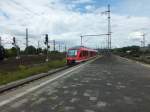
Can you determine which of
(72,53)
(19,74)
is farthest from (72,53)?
(19,74)

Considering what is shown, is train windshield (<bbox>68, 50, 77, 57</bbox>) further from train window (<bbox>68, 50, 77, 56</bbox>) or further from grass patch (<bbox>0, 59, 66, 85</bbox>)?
grass patch (<bbox>0, 59, 66, 85</bbox>)

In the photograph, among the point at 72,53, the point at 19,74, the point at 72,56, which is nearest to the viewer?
the point at 19,74

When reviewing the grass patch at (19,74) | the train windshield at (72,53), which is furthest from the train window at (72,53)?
the grass patch at (19,74)

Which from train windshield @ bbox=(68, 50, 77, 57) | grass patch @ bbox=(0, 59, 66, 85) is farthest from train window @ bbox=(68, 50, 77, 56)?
grass patch @ bbox=(0, 59, 66, 85)

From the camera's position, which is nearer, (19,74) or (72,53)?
(19,74)

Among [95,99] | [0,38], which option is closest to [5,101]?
[95,99]

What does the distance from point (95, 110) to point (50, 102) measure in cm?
174

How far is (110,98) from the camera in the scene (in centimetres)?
853

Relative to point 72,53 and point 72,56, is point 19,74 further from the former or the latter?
point 72,53

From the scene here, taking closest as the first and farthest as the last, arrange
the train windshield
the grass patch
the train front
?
1. the grass patch
2. the train front
3. the train windshield

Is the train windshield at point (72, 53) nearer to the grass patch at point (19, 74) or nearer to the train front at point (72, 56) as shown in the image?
the train front at point (72, 56)

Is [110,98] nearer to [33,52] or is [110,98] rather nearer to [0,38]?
[0,38]

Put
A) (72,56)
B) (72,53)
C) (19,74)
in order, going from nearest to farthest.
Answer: (19,74)
(72,56)
(72,53)

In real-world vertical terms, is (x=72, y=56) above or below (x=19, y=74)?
above
